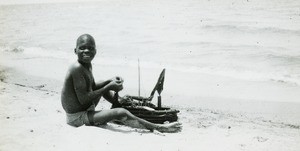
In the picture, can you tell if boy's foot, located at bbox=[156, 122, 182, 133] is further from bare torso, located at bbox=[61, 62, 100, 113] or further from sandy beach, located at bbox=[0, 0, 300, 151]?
bare torso, located at bbox=[61, 62, 100, 113]

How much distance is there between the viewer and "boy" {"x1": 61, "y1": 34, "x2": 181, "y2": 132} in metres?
4.14

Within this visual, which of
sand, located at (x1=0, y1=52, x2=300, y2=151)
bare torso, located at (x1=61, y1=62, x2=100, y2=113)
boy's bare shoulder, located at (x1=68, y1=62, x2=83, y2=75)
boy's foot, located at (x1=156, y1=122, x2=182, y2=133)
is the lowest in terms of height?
sand, located at (x1=0, y1=52, x2=300, y2=151)

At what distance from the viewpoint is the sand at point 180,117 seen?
3965 mm

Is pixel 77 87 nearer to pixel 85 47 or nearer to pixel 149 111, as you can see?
pixel 85 47

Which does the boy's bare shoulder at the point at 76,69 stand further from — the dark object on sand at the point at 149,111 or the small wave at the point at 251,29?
the small wave at the point at 251,29

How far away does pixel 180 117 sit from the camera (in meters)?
5.61

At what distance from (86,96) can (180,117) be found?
194cm

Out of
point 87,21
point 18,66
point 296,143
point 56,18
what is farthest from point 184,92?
point 56,18

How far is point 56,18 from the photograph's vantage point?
22.8 m

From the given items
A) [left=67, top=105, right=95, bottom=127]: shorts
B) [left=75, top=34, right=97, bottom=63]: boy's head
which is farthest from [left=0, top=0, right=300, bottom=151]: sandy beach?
[left=75, top=34, right=97, bottom=63]: boy's head

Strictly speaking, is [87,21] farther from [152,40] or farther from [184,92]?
[184,92]

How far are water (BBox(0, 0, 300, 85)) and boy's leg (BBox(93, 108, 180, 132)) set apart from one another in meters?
5.07

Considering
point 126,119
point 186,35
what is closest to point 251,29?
point 186,35

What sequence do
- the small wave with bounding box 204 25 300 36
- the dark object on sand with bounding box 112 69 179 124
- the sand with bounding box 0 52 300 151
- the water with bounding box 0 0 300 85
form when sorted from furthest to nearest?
the small wave with bounding box 204 25 300 36 < the water with bounding box 0 0 300 85 < the dark object on sand with bounding box 112 69 179 124 < the sand with bounding box 0 52 300 151
